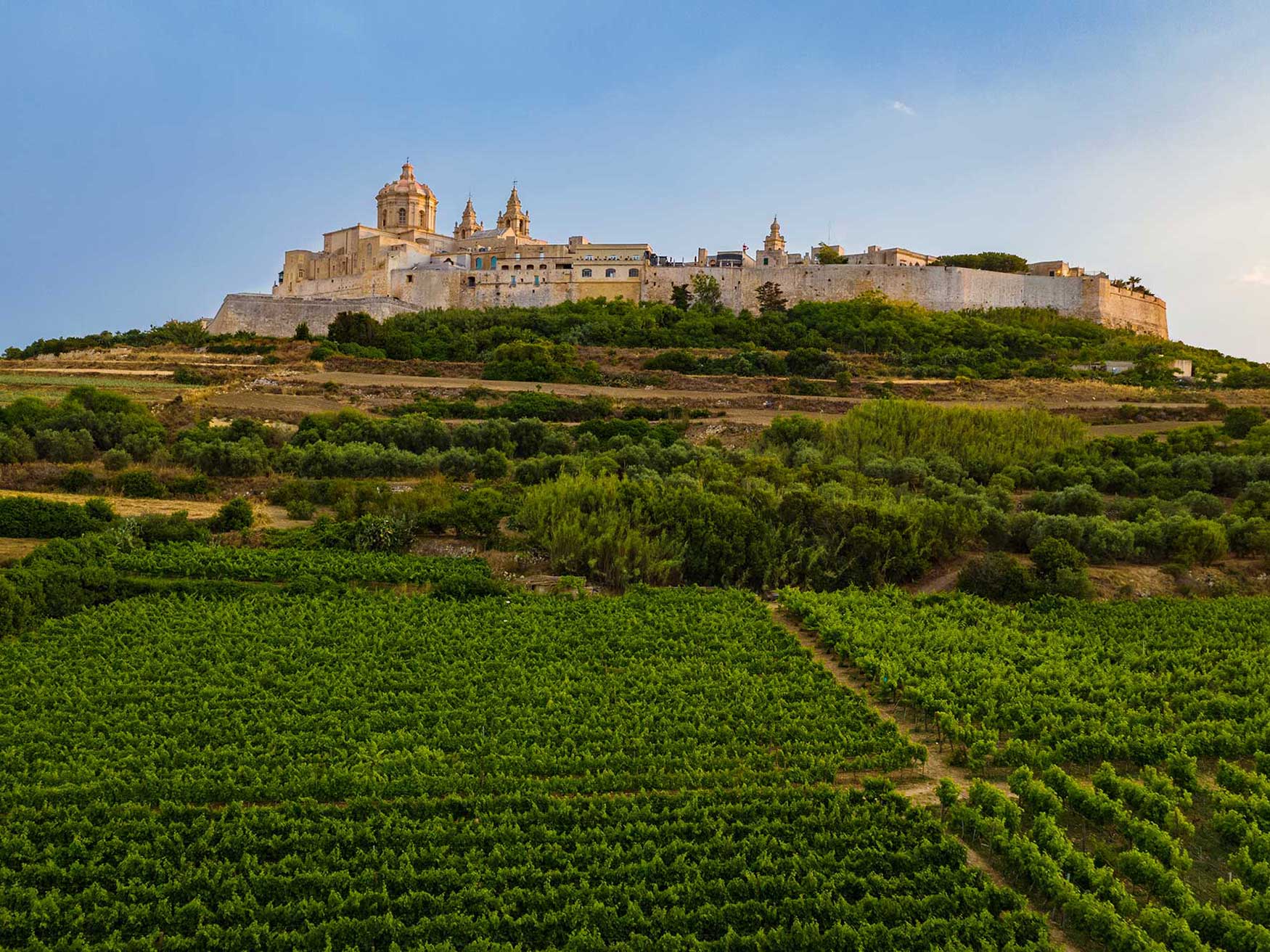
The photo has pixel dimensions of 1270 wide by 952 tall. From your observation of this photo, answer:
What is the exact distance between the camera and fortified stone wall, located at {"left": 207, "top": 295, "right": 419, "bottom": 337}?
5781 centimetres

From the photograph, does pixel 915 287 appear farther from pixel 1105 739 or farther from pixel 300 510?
pixel 1105 739

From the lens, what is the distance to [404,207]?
231ft

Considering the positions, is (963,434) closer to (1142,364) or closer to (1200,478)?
(1200,478)

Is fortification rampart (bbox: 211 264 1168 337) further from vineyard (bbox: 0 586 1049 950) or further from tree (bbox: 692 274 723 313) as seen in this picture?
vineyard (bbox: 0 586 1049 950)

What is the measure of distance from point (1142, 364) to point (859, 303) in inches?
587

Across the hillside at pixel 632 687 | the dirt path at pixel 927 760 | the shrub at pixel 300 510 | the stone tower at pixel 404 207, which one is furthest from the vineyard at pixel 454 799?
the stone tower at pixel 404 207

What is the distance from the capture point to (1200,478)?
24859 mm

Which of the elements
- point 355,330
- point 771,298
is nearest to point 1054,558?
point 355,330

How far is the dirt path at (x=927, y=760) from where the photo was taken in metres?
8.38

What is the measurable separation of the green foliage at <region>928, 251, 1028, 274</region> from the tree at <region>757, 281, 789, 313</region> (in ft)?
36.8

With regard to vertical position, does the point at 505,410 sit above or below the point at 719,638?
above

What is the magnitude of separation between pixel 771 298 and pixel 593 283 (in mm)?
10461

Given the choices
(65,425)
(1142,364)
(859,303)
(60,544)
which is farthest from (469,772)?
(859,303)

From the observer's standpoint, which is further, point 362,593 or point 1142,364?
point 1142,364
